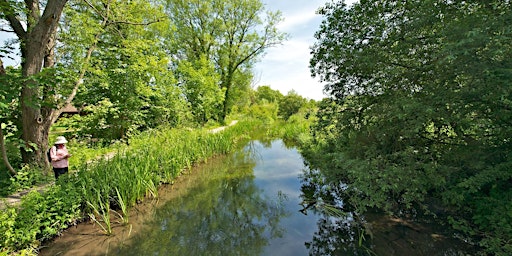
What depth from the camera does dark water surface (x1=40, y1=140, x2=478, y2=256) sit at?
364 centimetres

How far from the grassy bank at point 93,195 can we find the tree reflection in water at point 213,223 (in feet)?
2.39

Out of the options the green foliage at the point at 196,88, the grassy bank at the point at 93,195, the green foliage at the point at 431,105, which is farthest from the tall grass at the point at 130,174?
the green foliage at the point at 196,88

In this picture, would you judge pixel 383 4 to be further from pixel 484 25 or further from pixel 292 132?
pixel 292 132

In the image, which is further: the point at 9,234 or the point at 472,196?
the point at 472,196

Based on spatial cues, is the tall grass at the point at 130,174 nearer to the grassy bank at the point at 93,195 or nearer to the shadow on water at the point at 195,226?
the grassy bank at the point at 93,195

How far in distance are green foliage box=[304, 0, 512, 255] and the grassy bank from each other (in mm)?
4394

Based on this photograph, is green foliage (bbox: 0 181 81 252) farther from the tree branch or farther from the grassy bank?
the tree branch

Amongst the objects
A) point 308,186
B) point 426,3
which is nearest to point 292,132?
point 308,186

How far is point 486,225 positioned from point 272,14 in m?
21.2

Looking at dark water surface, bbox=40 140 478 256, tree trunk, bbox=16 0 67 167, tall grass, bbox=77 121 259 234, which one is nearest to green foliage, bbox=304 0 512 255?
dark water surface, bbox=40 140 478 256

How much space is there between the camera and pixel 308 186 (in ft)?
22.1

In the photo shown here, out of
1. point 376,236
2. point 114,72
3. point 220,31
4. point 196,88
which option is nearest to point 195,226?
point 376,236

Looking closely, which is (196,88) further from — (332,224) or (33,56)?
(332,224)

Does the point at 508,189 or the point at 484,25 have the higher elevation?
the point at 484,25
